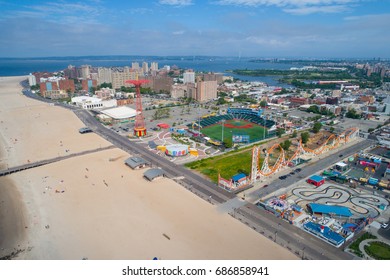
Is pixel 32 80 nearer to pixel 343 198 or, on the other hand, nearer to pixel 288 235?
pixel 288 235

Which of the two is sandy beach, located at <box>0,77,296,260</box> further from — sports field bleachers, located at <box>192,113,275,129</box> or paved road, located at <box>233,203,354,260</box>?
sports field bleachers, located at <box>192,113,275,129</box>

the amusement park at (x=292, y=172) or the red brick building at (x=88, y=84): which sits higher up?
the red brick building at (x=88, y=84)

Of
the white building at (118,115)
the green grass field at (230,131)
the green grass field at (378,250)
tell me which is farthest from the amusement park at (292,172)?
the white building at (118,115)

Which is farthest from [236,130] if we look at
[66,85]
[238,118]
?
[66,85]

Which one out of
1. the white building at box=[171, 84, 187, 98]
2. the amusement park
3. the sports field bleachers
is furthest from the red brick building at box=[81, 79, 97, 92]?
the sports field bleachers

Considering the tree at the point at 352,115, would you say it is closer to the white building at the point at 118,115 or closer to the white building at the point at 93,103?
the white building at the point at 118,115

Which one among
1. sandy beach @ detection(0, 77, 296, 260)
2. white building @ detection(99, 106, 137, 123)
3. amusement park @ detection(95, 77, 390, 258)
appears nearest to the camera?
sandy beach @ detection(0, 77, 296, 260)

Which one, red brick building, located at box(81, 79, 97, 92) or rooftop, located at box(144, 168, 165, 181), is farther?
red brick building, located at box(81, 79, 97, 92)
